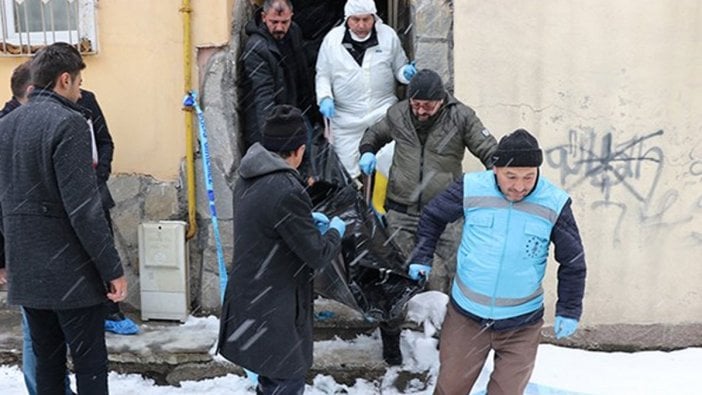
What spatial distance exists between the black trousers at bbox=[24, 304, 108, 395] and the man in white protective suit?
7.14 ft

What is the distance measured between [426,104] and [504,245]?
1206 mm

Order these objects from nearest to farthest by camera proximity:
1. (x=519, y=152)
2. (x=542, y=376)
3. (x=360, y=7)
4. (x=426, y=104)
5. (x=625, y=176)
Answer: (x=519, y=152)
(x=426, y=104)
(x=542, y=376)
(x=625, y=176)
(x=360, y=7)

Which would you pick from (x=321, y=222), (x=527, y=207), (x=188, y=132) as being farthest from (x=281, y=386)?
(x=188, y=132)

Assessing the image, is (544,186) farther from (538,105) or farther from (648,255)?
(648,255)

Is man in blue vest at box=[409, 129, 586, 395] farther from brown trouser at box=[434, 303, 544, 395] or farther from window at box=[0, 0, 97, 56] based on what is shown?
window at box=[0, 0, 97, 56]

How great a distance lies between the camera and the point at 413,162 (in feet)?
13.7

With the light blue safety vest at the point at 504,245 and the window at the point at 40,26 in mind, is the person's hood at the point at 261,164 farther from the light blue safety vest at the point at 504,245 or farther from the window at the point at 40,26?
the window at the point at 40,26

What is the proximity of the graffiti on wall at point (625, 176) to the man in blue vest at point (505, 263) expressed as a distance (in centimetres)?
151

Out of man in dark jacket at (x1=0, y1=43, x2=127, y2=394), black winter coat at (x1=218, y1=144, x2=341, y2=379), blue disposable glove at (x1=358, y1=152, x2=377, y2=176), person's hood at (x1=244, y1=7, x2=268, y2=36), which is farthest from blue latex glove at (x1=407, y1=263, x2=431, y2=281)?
person's hood at (x1=244, y1=7, x2=268, y2=36)

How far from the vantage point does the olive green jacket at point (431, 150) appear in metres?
4.08

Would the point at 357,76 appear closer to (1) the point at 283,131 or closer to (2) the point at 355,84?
(2) the point at 355,84

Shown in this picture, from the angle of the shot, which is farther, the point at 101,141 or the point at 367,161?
the point at 101,141

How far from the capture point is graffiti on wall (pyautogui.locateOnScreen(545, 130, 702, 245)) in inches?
177

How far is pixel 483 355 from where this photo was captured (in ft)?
10.6
